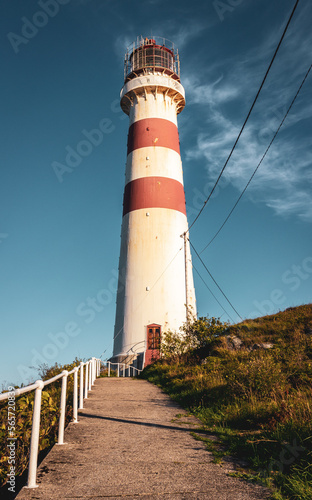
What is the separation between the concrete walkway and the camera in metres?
3.27

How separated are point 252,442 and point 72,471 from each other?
211cm

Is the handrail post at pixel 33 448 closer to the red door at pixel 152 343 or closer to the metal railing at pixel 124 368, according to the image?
the red door at pixel 152 343

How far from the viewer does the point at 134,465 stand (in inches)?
158

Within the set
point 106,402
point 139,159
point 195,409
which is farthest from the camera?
point 139,159

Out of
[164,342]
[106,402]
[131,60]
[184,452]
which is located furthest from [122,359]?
[131,60]

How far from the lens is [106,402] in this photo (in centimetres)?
852

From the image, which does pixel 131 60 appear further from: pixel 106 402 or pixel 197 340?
pixel 106 402

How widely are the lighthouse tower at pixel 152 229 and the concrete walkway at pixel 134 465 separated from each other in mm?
12339

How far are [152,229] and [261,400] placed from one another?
14667 mm

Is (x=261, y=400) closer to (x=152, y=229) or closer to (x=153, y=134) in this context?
(x=152, y=229)

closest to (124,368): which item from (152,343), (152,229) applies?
(152,343)

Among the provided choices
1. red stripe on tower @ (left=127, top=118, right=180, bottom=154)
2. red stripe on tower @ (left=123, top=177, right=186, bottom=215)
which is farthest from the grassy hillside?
red stripe on tower @ (left=127, top=118, right=180, bottom=154)

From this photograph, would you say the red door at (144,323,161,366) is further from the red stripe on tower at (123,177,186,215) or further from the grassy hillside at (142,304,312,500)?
the red stripe on tower at (123,177,186,215)

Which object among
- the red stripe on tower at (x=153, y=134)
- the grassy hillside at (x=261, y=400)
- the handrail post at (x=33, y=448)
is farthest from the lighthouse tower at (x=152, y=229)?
the handrail post at (x=33, y=448)
